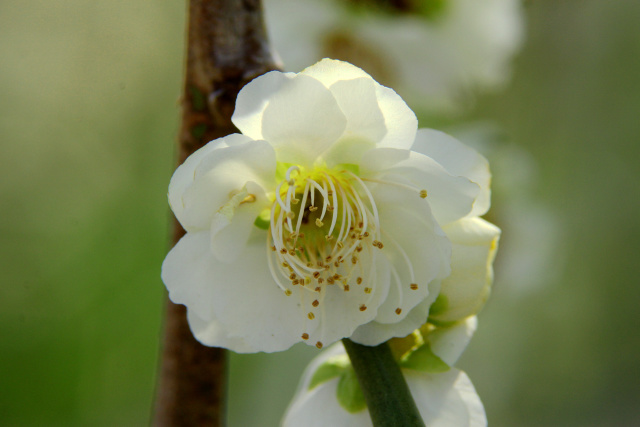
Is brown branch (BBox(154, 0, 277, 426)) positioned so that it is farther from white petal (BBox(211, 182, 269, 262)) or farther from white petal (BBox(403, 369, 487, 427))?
white petal (BBox(403, 369, 487, 427))

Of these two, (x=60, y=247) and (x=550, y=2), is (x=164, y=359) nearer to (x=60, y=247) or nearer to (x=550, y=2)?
(x=60, y=247)


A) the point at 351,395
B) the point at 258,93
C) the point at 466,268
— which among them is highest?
the point at 258,93

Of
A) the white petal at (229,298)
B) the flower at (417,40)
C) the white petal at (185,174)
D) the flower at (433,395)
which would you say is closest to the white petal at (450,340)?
the flower at (433,395)

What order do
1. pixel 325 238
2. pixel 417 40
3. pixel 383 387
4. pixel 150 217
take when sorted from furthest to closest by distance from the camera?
pixel 150 217
pixel 417 40
pixel 325 238
pixel 383 387

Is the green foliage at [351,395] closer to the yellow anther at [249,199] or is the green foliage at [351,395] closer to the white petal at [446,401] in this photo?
the white petal at [446,401]

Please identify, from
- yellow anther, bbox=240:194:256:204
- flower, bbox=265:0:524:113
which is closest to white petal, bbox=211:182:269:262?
yellow anther, bbox=240:194:256:204

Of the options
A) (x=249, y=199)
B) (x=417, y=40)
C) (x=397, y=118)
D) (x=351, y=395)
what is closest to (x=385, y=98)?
(x=397, y=118)

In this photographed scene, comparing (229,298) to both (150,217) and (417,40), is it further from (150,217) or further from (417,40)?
(150,217)

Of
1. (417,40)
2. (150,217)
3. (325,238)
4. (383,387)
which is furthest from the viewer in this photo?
(150,217)
